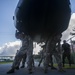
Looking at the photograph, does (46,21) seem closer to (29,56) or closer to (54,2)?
(54,2)

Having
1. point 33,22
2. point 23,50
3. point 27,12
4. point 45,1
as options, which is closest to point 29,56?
point 23,50

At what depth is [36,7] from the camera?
23.0 ft

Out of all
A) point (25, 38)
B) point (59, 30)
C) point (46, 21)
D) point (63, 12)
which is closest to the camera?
point (63, 12)

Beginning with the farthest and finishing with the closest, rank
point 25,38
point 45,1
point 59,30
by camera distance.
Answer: point 25,38 < point 59,30 < point 45,1

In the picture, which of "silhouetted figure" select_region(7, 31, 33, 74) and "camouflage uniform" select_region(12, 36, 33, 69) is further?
"silhouetted figure" select_region(7, 31, 33, 74)

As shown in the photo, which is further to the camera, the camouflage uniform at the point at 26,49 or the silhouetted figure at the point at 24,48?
the silhouetted figure at the point at 24,48

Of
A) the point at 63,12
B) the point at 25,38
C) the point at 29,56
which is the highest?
the point at 63,12

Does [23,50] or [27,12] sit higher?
[27,12]

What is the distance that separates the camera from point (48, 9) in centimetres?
709

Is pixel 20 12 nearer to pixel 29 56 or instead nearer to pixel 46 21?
pixel 46 21

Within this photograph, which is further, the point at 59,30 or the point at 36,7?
the point at 59,30

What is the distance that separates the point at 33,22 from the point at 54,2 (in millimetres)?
1478

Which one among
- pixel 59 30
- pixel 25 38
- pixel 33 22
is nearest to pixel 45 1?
pixel 33 22

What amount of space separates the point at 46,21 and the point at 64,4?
1.16m
